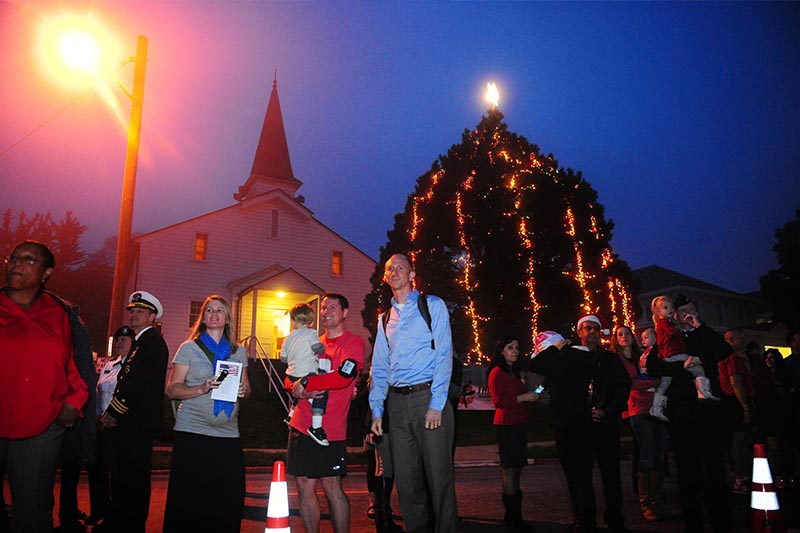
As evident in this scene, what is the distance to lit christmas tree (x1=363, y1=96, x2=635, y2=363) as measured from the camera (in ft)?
79.5

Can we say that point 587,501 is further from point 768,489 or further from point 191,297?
point 191,297

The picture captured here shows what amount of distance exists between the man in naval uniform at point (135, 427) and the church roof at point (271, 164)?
3427cm

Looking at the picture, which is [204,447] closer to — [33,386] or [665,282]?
[33,386]

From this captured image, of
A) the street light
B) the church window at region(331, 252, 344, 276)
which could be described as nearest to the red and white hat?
the street light

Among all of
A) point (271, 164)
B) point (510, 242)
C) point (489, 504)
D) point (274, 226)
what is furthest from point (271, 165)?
point (489, 504)

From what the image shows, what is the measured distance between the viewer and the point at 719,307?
150 ft

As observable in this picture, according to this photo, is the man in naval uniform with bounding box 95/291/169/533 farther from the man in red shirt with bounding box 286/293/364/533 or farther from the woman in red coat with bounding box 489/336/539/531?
the woman in red coat with bounding box 489/336/539/531

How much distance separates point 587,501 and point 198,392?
3.65 meters

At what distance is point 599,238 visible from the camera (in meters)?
25.2

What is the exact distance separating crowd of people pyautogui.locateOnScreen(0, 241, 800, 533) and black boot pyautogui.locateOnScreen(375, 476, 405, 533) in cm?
2

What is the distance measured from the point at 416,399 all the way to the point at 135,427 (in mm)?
2226

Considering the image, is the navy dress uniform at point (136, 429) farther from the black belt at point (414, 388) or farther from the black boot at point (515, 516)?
the black boot at point (515, 516)

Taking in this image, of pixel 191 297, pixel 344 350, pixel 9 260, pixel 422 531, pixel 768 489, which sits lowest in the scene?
pixel 422 531

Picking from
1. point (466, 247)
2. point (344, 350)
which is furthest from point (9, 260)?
point (466, 247)
